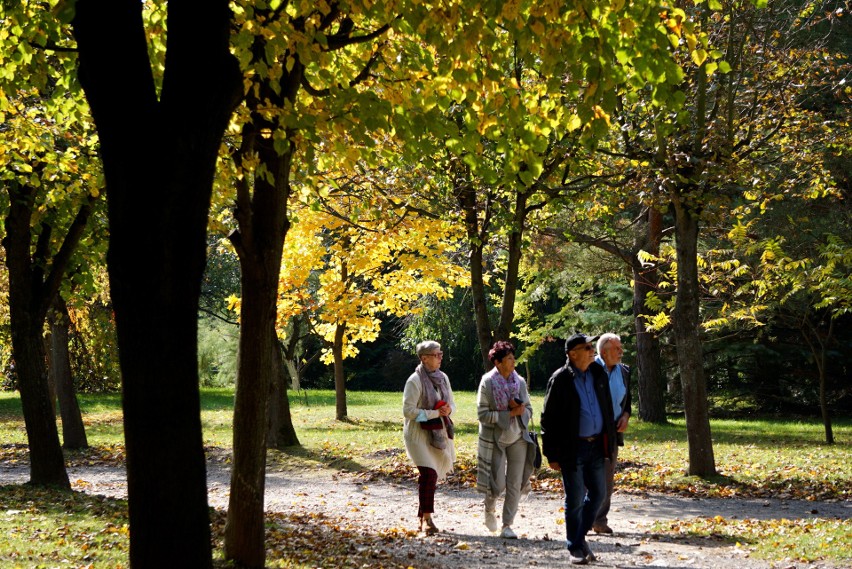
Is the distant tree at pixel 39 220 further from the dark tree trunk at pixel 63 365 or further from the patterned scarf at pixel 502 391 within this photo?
the patterned scarf at pixel 502 391

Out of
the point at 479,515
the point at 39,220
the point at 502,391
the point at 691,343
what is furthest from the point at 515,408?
the point at 39,220

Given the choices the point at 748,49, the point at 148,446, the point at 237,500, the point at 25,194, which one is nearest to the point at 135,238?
the point at 148,446

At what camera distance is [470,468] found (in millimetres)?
14969

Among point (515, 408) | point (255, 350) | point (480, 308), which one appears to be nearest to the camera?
point (255, 350)

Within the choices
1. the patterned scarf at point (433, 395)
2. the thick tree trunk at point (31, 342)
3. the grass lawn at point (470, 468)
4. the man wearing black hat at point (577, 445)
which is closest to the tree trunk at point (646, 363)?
the grass lawn at point (470, 468)

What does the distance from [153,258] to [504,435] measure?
17.8 ft

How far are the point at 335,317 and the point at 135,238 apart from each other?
18.4 metres

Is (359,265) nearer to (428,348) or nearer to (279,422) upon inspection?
(279,422)

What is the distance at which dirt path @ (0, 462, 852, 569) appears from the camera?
8273mm

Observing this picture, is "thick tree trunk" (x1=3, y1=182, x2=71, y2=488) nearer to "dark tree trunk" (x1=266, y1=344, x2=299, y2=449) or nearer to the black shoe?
"dark tree trunk" (x1=266, y1=344, x2=299, y2=449)

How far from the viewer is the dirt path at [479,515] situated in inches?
326

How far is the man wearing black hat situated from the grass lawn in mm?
1524

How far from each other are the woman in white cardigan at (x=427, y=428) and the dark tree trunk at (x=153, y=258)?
16.5 feet

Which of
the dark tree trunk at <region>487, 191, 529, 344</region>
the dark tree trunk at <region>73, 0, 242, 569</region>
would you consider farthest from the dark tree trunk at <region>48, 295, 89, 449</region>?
the dark tree trunk at <region>73, 0, 242, 569</region>
